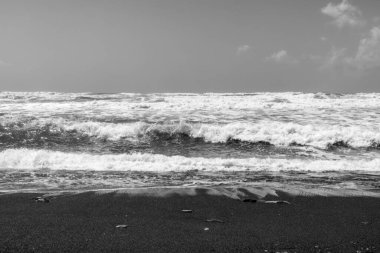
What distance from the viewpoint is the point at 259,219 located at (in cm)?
502

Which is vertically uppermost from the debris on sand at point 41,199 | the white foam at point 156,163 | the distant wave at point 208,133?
the distant wave at point 208,133

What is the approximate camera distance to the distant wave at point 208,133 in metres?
13.6

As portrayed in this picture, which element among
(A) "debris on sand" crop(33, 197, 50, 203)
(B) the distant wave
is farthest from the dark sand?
(B) the distant wave

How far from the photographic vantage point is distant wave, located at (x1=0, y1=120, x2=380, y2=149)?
536 inches

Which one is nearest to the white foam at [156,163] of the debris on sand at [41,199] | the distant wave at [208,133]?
the debris on sand at [41,199]

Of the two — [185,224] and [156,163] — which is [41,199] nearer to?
[185,224]

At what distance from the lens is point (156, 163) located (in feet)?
31.9

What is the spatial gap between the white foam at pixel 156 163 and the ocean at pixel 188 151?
2 centimetres

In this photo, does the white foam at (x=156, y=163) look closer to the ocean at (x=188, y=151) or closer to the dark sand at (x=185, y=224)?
the ocean at (x=188, y=151)

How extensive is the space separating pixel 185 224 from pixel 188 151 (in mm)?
7596

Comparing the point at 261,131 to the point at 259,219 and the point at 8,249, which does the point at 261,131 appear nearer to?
the point at 259,219

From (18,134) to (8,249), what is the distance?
1180 centimetres

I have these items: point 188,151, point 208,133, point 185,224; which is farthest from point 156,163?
point 208,133

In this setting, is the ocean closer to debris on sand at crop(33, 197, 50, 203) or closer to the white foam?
the white foam
